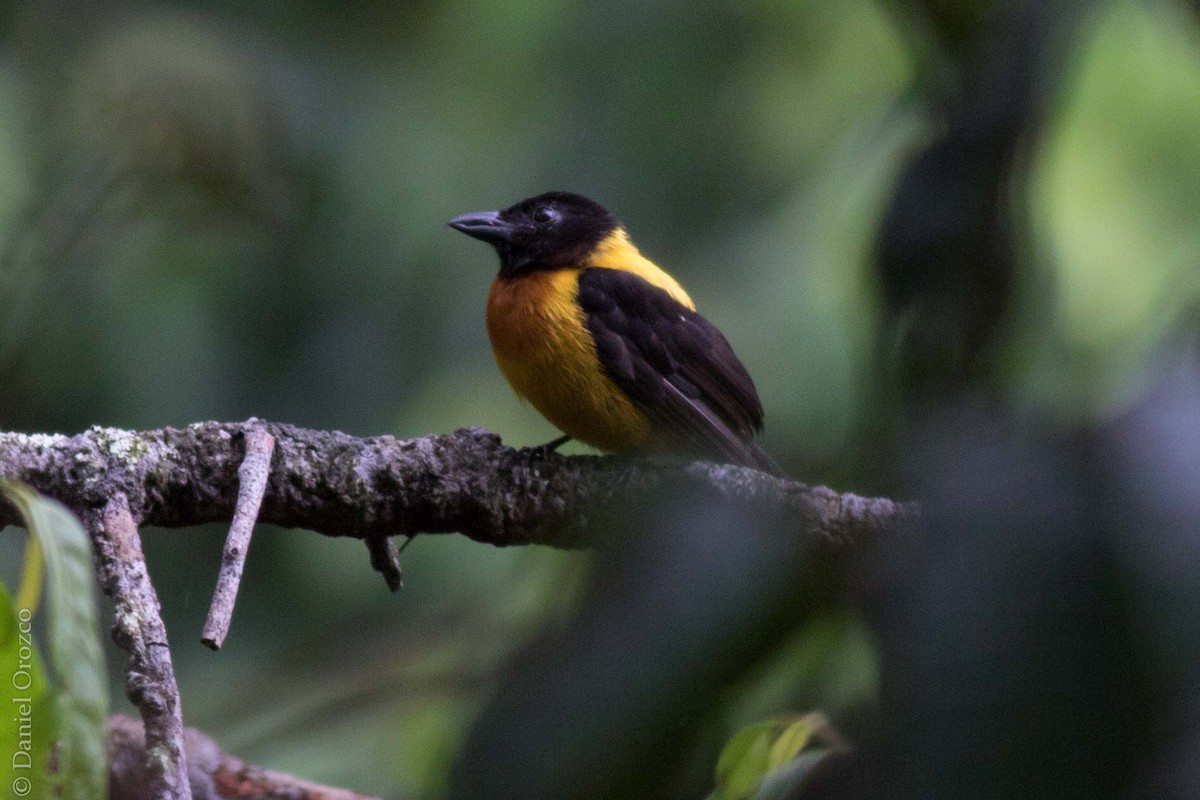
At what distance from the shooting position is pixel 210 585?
355 cm

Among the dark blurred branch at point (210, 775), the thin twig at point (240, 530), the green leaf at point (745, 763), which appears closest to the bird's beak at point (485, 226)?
the thin twig at point (240, 530)

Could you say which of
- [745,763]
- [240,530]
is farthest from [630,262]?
[745,763]

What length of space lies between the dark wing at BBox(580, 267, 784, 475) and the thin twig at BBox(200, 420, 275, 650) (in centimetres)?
161

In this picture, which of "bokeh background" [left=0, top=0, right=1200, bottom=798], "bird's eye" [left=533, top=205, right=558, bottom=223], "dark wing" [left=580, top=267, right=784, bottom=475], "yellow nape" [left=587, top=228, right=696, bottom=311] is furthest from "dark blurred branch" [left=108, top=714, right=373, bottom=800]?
"bird's eye" [left=533, top=205, right=558, bottom=223]

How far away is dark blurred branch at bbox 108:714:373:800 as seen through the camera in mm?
1978

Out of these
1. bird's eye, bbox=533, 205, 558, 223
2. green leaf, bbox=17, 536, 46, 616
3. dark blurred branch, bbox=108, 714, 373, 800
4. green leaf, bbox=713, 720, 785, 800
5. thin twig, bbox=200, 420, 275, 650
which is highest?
bird's eye, bbox=533, 205, 558, 223

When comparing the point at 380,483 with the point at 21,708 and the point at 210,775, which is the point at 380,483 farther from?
the point at 21,708

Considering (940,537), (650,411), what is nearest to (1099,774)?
(940,537)

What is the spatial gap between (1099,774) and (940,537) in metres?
0.26

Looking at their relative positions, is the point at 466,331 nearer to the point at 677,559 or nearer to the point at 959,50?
the point at 959,50

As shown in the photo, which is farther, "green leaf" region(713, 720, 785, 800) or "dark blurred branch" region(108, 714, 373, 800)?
"dark blurred branch" region(108, 714, 373, 800)

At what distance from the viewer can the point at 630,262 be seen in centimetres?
430

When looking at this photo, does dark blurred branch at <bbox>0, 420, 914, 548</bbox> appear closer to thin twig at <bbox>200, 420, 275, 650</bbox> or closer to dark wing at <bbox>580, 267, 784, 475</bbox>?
thin twig at <bbox>200, 420, 275, 650</bbox>

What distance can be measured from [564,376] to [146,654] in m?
2.12
